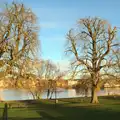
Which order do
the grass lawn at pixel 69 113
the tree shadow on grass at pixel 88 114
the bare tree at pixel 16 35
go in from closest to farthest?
the tree shadow on grass at pixel 88 114 → the grass lawn at pixel 69 113 → the bare tree at pixel 16 35

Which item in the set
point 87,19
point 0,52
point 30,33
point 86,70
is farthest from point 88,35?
point 0,52

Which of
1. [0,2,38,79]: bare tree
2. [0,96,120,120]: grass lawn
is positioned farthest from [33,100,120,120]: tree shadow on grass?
[0,2,38,79]: bare tree

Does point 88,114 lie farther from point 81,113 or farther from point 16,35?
point 16,35

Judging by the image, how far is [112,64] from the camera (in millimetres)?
37969

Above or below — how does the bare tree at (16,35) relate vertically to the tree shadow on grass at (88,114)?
above

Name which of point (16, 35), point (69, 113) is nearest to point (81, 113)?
point (69, 113)

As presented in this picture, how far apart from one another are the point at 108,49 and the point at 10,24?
14.6 meters

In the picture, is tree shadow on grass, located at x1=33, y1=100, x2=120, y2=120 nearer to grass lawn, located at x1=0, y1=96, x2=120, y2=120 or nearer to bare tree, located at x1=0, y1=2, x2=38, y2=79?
grass lawn, located at x1=0, y1=96, x2=120, y2=120

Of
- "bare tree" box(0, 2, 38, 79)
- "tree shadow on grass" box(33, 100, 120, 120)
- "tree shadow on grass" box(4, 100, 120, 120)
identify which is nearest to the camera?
"tree shadow on grass" box(33, 100, 120, 120)

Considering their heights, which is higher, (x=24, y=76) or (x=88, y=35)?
(x=88, y=35)

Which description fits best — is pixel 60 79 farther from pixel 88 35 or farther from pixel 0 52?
pixel 0 52

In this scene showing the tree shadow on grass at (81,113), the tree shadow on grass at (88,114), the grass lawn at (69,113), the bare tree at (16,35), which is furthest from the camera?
the bare tree at (16,35)

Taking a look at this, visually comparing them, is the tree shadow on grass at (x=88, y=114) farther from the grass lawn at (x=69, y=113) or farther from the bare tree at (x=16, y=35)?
the bare tree at (x=16, y=35)

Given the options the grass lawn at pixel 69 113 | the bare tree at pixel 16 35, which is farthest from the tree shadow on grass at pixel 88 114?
the bare tree at pixel 16 35
